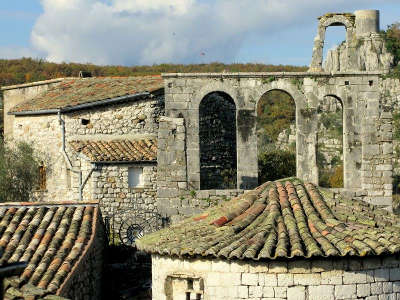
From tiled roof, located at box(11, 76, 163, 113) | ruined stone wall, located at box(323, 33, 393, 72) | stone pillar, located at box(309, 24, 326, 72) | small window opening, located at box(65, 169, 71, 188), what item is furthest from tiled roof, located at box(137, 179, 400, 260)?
ruined stone wall, located at box(323, 33, 393, 72)

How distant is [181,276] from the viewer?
12.3 meters

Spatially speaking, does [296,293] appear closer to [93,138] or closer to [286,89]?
[286,89]

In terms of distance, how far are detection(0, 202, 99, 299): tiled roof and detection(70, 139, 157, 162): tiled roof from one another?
21.6 feet

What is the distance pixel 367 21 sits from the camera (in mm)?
32688

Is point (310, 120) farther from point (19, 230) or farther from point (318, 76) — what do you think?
point (19, 230)

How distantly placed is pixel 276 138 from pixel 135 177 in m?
20.5

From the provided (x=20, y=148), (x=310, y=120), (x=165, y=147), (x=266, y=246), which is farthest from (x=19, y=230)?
(x=20, y=148)

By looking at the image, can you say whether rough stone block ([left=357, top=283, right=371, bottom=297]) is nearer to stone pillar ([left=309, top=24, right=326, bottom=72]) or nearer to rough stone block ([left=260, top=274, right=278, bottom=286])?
rough stone block ([left=260, top=274, right=278, bottom=286])

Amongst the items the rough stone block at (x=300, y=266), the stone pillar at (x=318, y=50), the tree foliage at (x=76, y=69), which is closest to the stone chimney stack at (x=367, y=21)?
the stone pillar at (x=318, y=50)

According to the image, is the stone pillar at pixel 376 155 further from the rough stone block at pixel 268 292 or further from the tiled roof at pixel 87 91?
the rough stone block at pixel 268 292

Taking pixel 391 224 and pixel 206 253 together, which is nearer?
pixel 206 253

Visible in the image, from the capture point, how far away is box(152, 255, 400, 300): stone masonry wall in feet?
37.4

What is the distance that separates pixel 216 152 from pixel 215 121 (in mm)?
1118

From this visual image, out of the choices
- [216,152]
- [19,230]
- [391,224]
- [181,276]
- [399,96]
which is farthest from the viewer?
[399,96]
